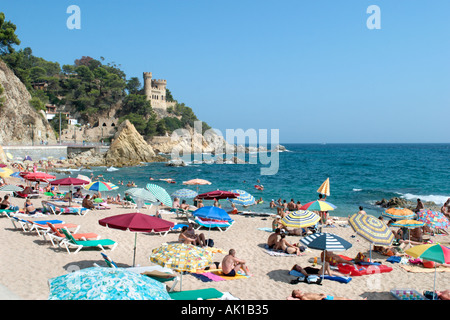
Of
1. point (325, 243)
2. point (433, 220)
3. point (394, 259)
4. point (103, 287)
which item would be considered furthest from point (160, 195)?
point (433, 220)

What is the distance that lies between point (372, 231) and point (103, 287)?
6868mm

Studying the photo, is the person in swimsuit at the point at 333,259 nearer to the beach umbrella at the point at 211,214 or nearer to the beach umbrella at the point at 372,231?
the beach umbrella at the point at 372,231

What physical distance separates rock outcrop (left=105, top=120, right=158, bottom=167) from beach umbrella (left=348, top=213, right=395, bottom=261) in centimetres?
4381

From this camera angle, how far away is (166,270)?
25.1 feet

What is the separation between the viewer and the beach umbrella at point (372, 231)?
355 inches

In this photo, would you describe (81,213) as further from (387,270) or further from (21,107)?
(21,107)

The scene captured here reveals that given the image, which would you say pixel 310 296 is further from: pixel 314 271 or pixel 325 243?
pixel 314 271

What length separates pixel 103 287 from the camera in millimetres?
4562

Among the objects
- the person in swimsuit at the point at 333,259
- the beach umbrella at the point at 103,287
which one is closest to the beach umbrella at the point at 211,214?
the person in swimsuit at the point at 333,259

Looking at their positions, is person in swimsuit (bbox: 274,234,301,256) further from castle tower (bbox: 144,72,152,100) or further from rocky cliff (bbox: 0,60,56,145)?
castle tower (bbox: 144,72,152,100)

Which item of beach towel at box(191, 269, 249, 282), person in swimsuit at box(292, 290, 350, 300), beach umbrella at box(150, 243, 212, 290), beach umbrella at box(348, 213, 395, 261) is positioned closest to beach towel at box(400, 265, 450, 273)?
beach umbrella at box(348, 213, 395, 261)

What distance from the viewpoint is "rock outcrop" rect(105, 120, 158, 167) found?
51791mm
